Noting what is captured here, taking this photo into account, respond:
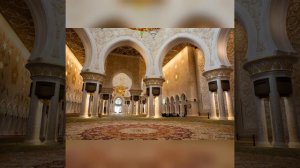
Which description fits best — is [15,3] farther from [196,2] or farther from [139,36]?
[196,2]

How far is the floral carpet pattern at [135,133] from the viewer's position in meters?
3.48

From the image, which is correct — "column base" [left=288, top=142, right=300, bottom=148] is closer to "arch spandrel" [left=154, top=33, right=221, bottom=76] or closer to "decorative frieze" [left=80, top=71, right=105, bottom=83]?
"arch spandrel" [left=154, top=33, right=221, bottom=76]

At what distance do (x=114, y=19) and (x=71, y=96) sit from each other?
4312 mm

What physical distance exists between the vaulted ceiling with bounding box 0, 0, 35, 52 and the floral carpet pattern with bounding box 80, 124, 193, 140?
4.56 meters

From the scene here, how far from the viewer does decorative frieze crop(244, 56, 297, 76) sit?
3.72m

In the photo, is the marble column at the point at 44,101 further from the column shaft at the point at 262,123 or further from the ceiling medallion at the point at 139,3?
the column shaft at the point at 262,123

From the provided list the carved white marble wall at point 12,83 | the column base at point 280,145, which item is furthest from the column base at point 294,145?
the carved white marble wall at point 12,83

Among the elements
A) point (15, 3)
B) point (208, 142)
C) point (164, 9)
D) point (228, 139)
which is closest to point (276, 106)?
point (228, 139)

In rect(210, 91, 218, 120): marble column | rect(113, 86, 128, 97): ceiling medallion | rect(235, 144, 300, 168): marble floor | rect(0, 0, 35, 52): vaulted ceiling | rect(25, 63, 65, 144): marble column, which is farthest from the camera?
rect(113, 86, 128, 97): ceiling medallion

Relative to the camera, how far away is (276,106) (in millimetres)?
3793

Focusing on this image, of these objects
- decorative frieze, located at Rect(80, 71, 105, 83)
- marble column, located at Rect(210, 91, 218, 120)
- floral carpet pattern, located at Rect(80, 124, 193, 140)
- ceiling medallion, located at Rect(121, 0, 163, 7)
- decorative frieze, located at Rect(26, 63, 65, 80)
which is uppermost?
ceiling medallion, located at Rect(121, 0, 163, 7)

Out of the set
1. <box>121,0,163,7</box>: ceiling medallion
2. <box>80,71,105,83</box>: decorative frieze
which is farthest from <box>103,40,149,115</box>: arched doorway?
<box>121,0,163,7</box>: ceiling medallion

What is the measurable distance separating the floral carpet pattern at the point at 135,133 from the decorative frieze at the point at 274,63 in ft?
6.16

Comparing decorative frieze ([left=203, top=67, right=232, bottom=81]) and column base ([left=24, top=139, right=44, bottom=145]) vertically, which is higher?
decorative frieze ([left=203, top=67, right=232, bottom=81])
